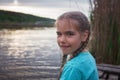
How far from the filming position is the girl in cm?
292

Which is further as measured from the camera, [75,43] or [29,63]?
[29,63]

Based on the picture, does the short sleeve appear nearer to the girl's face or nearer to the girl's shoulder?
the girl's shoulder

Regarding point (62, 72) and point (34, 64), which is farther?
point (34, 64)

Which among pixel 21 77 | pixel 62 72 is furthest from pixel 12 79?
pixel 62 72

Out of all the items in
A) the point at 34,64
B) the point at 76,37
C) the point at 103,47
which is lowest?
the point at 34,64

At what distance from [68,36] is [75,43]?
0.20 ft

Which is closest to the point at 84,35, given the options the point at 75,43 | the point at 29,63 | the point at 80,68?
the point at 75,43

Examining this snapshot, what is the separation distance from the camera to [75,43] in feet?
9.73

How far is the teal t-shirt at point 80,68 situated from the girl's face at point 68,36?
0.08 meters

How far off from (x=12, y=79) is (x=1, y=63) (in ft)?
8.39

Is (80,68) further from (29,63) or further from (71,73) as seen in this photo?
(29,63)

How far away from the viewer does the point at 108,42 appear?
9680mm

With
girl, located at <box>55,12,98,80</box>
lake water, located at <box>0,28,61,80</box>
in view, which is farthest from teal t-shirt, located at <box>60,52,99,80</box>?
lake water, located at <box>0,28,61,80</box>

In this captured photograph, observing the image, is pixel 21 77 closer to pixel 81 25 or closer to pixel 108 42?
pixel 108 42
